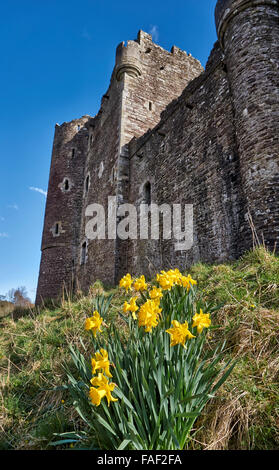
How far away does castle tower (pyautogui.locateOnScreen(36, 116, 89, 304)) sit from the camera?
15.0 metres

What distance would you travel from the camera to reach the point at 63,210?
53.8 feet

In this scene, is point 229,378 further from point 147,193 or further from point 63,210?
point 63,210

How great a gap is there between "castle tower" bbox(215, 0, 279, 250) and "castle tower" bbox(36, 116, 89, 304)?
11.1m

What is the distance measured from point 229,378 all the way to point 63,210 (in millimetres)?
15537

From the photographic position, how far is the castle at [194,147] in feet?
16.7

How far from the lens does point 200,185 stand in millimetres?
6652

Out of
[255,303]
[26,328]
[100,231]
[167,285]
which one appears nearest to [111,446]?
[167,285]

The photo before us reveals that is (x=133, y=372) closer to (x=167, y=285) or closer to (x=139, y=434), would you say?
(x=139, y=434)

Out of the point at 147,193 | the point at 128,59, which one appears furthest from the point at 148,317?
the point at 128,59

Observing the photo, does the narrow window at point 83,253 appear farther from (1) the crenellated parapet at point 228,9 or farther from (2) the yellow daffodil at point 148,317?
(2) the yellow daffodil at point 148,317

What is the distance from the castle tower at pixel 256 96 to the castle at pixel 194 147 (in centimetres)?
2

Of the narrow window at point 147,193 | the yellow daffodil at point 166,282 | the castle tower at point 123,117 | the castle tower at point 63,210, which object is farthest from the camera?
the castle tower at point 63,210

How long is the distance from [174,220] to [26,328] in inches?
174

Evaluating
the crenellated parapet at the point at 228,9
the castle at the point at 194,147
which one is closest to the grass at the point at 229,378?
the castle at the point at 194,147
